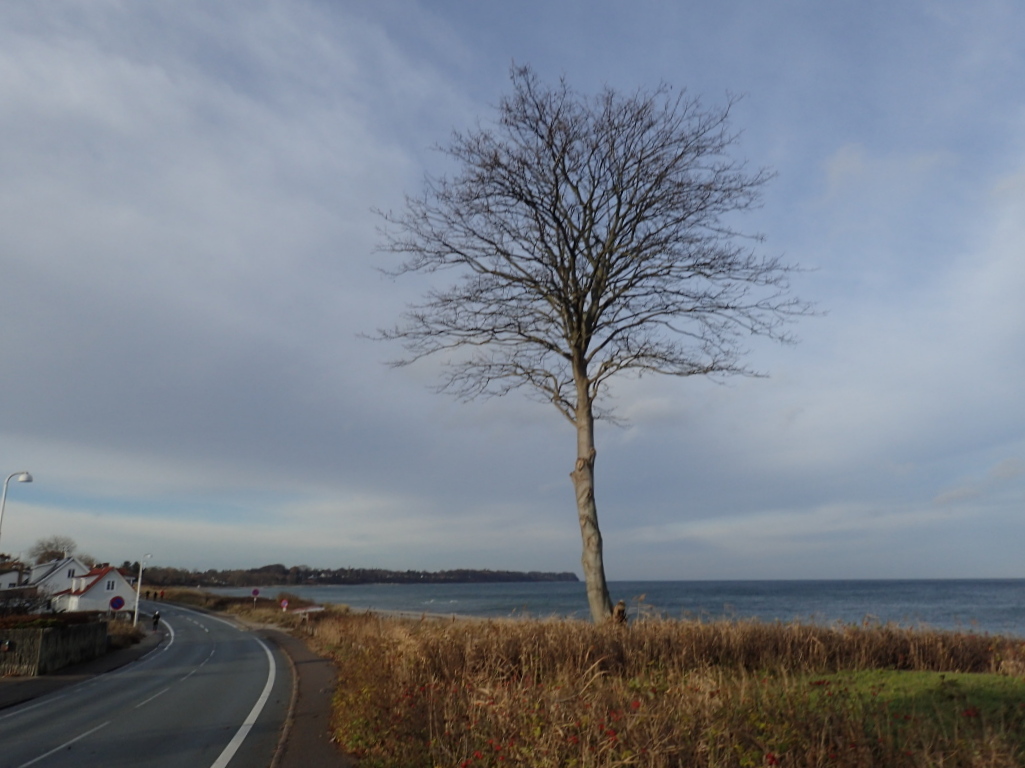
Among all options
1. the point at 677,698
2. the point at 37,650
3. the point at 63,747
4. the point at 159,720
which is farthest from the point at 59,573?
the point at 677,698

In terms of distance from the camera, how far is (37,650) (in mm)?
25031

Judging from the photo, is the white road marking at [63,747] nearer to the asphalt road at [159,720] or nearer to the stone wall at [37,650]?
the asphalt road at [159,720]

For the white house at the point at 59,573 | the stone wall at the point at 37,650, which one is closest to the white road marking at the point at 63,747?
the stone wall at the point at 37,650

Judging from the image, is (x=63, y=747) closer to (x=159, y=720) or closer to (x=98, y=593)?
(x=159, y=720)

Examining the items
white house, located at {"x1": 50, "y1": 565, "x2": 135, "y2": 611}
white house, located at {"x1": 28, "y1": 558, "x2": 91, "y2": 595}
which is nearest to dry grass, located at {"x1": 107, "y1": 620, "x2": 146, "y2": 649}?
white house, located at {"x1": 50, "y1": 565, "x2": 135, "y2": 611}

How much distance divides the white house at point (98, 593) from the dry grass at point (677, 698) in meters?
65.8

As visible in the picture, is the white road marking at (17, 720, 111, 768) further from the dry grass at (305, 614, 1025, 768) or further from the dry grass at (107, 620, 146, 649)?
the dry grass at (107, 620, 146, 649)

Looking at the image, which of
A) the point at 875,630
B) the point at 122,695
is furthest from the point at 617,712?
the point at 122,695

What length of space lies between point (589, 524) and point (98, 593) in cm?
7088

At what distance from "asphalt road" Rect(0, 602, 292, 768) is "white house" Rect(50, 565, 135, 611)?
43.6 metres

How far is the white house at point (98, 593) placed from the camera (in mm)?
64812

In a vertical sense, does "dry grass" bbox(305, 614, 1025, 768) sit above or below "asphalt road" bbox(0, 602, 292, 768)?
above

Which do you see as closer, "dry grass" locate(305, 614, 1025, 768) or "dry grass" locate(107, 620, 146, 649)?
"dry grass" locate(305, 614, 1025, 768)

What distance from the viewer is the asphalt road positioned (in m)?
10.6
